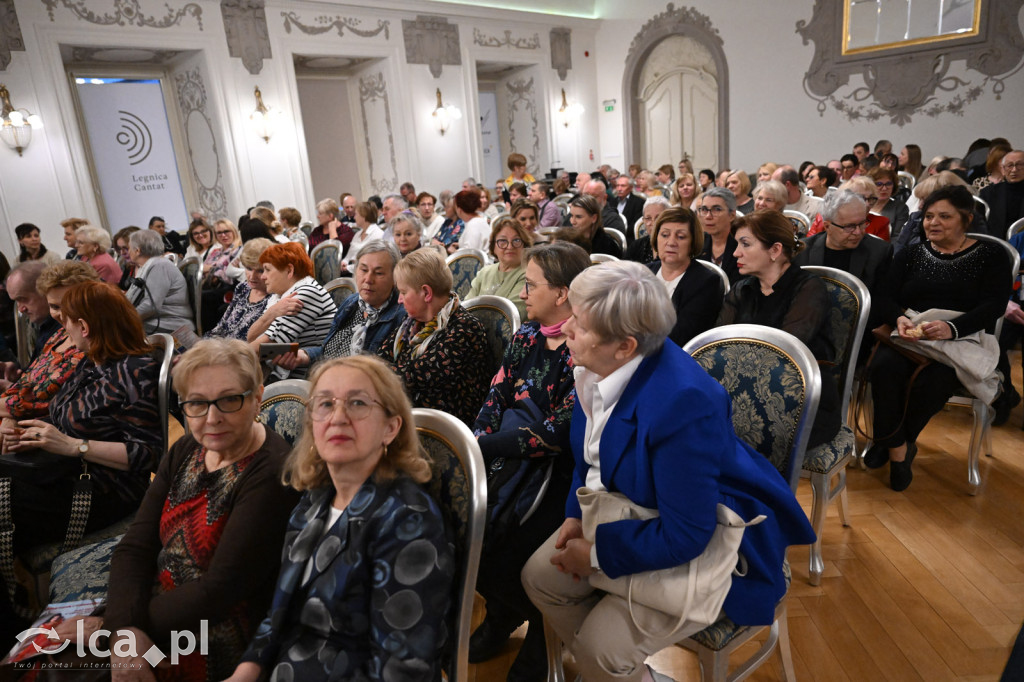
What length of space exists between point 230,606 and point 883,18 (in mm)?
11674

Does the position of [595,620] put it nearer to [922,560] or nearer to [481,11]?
[922,560]

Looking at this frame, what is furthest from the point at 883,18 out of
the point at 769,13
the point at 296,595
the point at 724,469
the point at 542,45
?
the point at 296,595

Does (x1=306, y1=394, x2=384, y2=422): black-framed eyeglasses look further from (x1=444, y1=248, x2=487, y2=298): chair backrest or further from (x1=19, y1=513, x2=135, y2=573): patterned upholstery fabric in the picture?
(x1=444, y1=248, x2=487, y2=298): chair backrest

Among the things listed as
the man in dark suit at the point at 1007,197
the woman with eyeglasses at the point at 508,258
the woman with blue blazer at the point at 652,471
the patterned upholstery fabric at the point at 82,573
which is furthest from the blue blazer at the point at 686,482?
the man in dark suit at the point at 1007,197

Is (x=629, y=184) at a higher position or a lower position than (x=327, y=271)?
higher

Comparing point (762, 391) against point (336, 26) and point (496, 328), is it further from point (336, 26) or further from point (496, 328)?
point (336, 26)

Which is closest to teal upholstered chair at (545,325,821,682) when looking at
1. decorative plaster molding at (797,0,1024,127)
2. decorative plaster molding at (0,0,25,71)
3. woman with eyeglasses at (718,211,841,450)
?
woman with eyeglasses at (718,211,841,450)

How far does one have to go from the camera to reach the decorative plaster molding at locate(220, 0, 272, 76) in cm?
843

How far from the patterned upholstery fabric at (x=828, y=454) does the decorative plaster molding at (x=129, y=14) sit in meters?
8.97

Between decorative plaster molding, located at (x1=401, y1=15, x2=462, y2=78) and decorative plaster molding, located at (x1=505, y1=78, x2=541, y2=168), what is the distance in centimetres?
214

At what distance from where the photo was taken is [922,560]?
2.17 meters

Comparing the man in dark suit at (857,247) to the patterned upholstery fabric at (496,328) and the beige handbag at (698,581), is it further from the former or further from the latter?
the beige handbag at (698,581)

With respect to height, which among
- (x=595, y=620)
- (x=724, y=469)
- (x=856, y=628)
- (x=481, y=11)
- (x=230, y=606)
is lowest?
(x=856, y=628)

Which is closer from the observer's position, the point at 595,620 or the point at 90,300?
the point at 595,620
